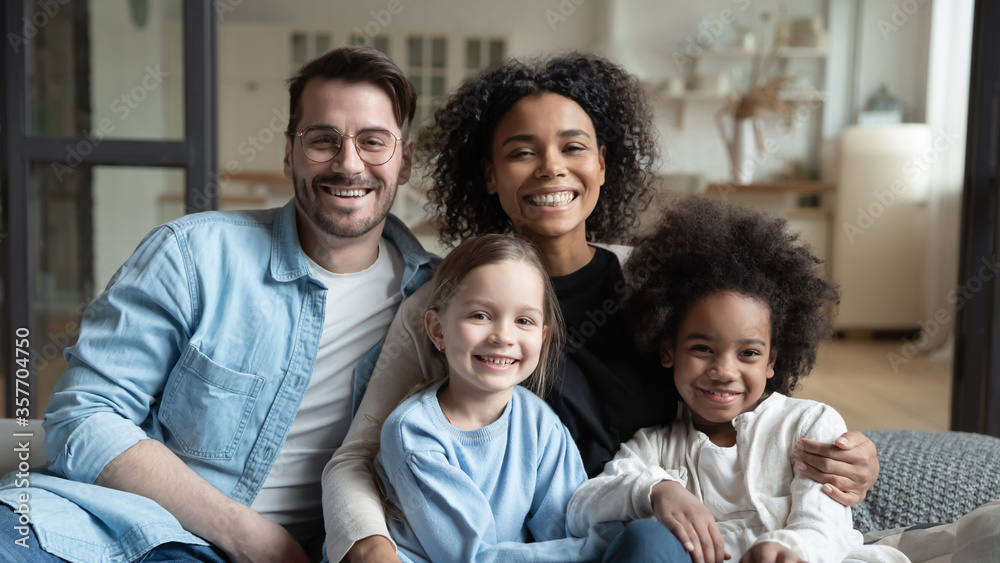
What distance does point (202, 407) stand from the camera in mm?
1256

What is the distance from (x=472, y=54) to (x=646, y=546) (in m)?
5.86

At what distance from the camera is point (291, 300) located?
1.34 meters

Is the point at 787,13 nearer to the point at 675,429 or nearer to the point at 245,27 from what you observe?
the point at 245,27

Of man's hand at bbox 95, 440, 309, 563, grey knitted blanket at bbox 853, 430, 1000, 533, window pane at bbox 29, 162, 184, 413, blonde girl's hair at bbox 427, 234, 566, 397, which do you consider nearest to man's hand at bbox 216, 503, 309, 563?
man's hand at bbox 95, 440, 309, 563

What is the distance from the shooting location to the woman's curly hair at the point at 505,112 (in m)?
1.48

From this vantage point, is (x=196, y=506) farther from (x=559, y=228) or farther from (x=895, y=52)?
(x=895, y=52)

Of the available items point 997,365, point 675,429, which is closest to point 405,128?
point 675,429

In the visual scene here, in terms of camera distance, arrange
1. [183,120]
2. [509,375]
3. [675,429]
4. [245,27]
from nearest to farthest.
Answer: [509,375] < [675,429] < [183,120] < [245,27]

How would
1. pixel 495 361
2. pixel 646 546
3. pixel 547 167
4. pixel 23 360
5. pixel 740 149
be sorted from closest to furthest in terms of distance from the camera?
pixel 646 546 → pixel 495 361 → pixel 547 167 → pixel 23 360 → pixel 740 149

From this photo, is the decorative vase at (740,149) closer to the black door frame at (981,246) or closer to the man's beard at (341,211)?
the black door frame at (981,246)

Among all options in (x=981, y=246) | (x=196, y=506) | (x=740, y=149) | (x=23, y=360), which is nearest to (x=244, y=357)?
(x=196, y=506)

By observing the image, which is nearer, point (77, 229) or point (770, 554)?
point (770, 554)

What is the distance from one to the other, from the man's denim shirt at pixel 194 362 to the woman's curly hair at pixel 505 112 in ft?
1.01

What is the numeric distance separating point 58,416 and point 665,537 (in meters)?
0.90
